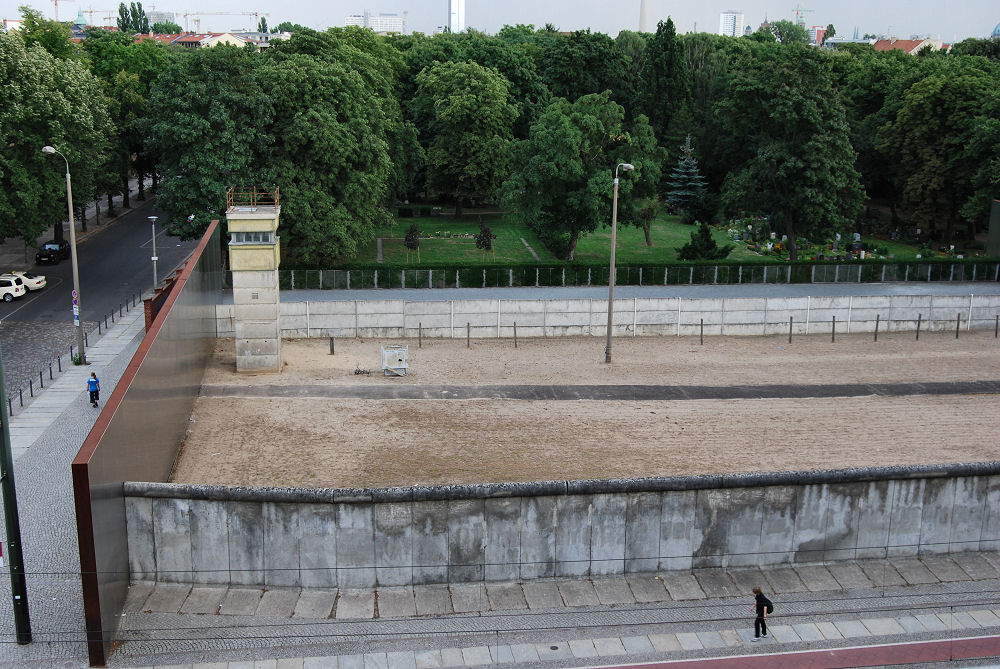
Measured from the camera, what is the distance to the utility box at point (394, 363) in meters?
35.5

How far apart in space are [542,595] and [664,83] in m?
70.4

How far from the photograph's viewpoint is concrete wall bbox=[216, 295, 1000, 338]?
4034 cm

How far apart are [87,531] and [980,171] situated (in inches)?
2320

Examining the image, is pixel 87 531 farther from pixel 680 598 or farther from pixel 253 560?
pixel 680 598

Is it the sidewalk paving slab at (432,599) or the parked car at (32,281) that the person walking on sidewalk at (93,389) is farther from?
the parked car at (32,281)

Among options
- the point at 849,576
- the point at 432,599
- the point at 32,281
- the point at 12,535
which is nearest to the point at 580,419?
the point at 849,576

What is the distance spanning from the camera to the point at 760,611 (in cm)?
1791

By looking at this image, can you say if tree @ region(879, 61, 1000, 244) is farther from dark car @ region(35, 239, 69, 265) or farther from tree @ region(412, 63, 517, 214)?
dark car @ region(35, 239, 69, 265)

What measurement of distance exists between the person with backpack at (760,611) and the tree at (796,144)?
42042 mm

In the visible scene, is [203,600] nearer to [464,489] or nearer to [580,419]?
[464,489]

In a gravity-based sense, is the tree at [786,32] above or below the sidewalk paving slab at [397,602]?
above

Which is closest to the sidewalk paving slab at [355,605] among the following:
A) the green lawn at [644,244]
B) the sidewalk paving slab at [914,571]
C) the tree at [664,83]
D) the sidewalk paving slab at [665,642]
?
the sidewalk paving slab at [665,642]

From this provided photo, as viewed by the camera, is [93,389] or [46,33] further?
[46,33]

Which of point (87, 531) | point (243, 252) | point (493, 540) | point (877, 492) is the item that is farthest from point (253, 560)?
point (243, 252)
